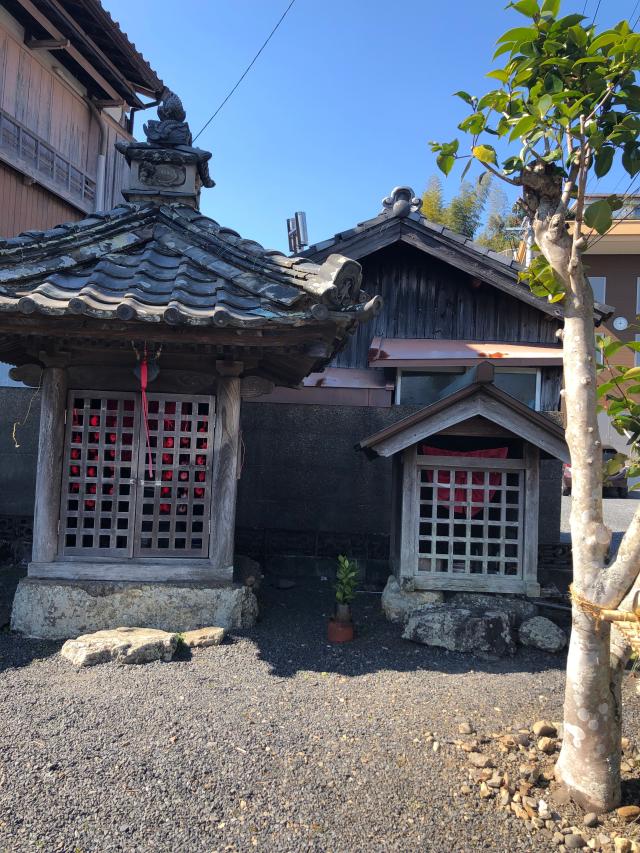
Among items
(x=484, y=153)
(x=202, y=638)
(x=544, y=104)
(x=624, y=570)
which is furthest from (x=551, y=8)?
(x=202, y=638)

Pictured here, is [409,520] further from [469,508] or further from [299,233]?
[299,233]

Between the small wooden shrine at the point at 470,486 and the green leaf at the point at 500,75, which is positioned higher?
the green leaf at the point at 500,75

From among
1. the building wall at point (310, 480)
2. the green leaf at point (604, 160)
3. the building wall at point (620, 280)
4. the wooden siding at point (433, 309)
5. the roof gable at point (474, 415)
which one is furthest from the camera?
the building wall at point (620, 280)

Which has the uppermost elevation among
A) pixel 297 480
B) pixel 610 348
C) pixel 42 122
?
pixel 42 122

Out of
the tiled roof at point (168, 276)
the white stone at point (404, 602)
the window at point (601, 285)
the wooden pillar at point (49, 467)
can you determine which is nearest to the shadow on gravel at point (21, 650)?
the wooden pillar at point (49, 467)

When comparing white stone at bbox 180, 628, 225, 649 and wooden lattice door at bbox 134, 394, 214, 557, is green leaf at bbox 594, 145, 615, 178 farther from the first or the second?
white stone at bbox 180, 628, 225, 649

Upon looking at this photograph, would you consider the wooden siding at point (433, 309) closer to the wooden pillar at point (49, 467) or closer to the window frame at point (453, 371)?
the window frame at point (453, 371)

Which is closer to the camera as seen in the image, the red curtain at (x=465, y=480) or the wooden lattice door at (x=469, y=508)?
the wooden lattice door at (x=469, y=508)

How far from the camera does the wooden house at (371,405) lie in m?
8.97

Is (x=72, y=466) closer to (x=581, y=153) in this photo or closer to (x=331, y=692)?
(x=331, y=692)

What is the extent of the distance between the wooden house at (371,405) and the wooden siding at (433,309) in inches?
1.2

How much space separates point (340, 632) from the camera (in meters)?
6.25

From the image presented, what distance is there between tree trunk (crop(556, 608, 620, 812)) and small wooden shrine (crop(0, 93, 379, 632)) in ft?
11.1

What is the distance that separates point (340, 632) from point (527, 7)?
Answer: 214 inches
